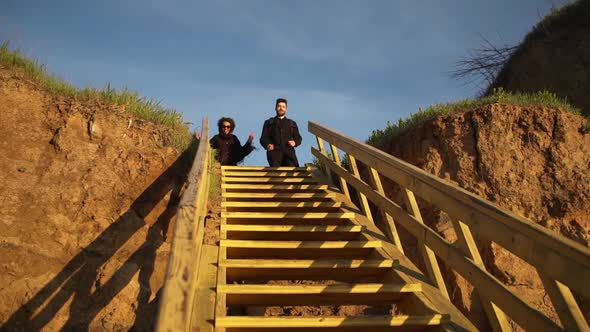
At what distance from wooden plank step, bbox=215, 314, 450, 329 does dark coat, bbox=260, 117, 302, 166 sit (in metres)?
5.33

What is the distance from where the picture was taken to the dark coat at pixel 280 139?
8.23 m

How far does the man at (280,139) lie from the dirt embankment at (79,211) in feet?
5.58

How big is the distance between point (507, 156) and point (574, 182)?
36.3 inches

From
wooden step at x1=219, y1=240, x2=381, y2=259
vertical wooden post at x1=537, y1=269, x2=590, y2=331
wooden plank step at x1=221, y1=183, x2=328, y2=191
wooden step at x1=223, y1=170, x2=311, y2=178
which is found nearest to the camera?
vertical wooden post at x1=537, y1=269, x2=590, y2=331

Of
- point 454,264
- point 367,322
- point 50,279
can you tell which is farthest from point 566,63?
point 50,279

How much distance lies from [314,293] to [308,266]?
0.44m

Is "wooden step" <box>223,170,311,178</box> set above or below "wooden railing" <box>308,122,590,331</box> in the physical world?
above

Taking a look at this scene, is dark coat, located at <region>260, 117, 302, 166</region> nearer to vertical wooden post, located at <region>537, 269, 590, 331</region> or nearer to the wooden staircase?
the wooden staircase

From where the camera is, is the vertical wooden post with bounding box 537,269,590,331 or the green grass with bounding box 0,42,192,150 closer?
the vertical wooden post with bounding box 537,269,590,331

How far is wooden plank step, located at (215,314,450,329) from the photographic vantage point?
2812 mm

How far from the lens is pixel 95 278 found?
5090 mm

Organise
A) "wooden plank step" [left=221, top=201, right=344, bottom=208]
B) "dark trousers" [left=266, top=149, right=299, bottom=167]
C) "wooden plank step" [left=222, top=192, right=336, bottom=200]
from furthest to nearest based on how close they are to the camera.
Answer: "dark trousers" [left=266, top=149, right=299, bottom=167]
"wooden plank step" [left=222, top=192, right=336, bottom=200]
"wooden plank step" [left=221, top=201, right=344, bottom=208]

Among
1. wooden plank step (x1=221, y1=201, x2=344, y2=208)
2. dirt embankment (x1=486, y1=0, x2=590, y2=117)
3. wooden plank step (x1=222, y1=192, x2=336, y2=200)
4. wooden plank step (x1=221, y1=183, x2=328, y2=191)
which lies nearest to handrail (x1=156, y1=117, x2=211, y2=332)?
wooden plank step (x1=221, y1=201, x2=344, y2=208)

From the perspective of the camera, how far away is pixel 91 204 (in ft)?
18.8
